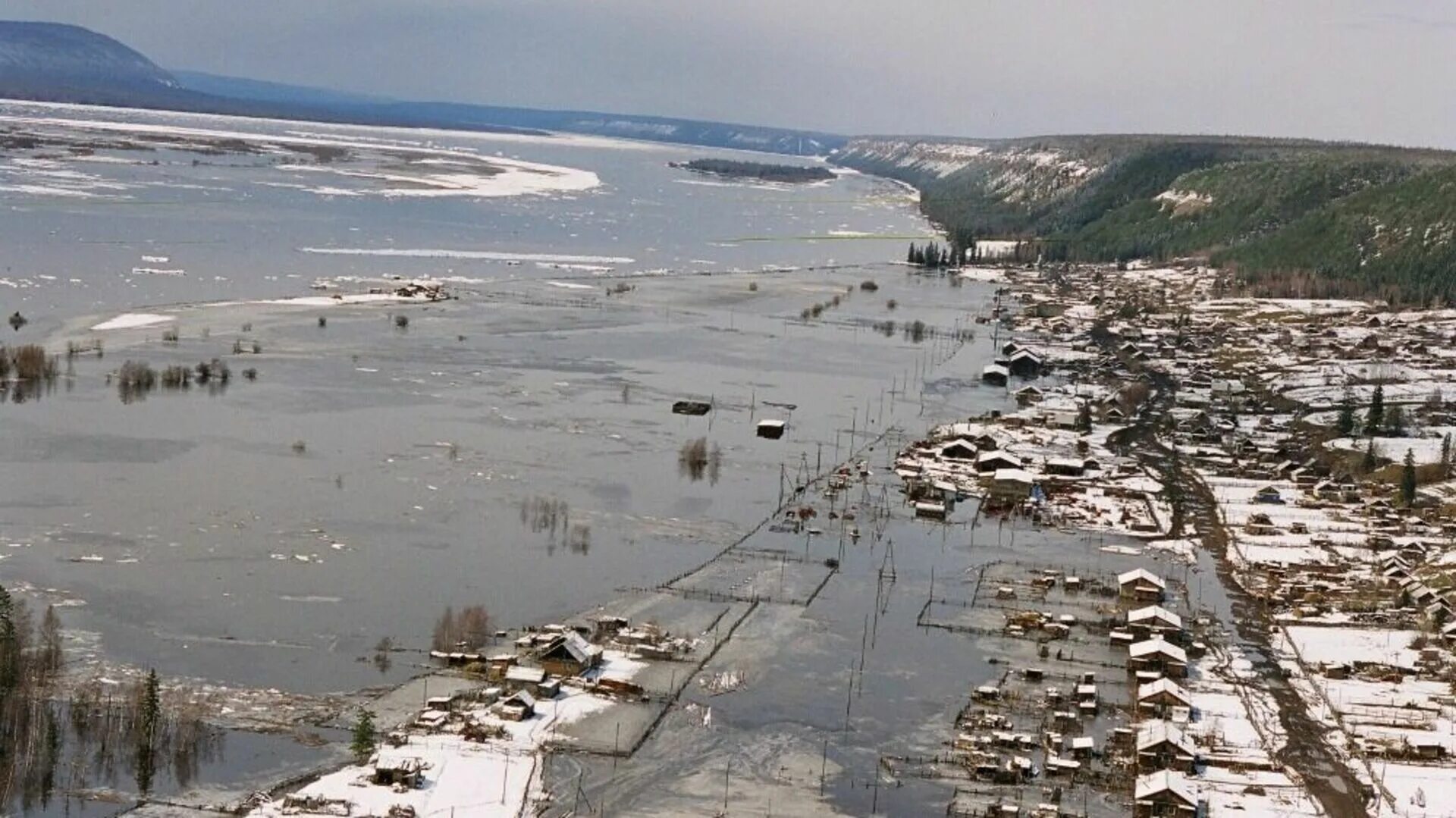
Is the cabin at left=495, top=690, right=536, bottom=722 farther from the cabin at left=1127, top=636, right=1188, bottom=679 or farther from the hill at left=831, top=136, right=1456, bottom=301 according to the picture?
the hill at left=831, top=136, right=1456, bottom=301

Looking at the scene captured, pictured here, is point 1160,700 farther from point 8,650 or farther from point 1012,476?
point 8,650

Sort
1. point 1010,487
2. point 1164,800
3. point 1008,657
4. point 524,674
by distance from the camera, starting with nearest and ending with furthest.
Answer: point 1164,800
point 524,674
point 1008,657
point 1010,487

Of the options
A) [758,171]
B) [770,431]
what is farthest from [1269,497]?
[758,171]

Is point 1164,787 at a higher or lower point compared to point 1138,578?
lower

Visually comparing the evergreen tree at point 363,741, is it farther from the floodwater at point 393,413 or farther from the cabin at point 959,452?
the cabin at point 959,452

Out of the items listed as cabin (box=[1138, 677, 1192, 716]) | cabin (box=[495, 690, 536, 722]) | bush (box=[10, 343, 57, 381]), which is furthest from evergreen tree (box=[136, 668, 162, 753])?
bush (box=[10, 343, 57, 381])

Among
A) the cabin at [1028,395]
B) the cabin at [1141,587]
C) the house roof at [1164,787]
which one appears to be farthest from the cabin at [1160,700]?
the cabin at [1028,395]

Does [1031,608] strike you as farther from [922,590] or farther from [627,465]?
[627,465]
